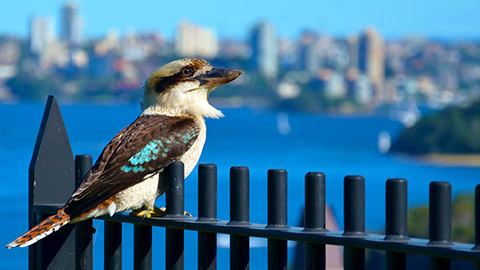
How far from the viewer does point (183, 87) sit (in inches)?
134

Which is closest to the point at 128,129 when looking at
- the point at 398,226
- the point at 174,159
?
the point at 174,159

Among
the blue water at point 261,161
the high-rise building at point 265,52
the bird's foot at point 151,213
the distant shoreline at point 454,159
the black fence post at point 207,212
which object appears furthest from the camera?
the high-rise building at point 265,52

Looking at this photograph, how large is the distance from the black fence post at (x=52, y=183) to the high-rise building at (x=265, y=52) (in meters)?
167

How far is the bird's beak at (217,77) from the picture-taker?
3.30m

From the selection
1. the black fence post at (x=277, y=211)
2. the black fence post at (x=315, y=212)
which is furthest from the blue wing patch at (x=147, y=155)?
the black fence post at (x=315, y=212)

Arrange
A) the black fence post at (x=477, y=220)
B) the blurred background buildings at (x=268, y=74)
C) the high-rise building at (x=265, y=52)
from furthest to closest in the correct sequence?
the high-rise building at (x=265, y=52) → the blurred background buildings at (x=268, y=74) → the black fence post at (x=477, y=220)

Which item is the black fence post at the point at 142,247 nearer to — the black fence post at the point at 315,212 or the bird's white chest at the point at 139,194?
the bird's white chest at the point at 139,194

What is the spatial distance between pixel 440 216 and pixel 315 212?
16.1 inches

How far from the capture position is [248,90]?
7008 inches

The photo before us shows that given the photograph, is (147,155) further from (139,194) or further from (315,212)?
(315,212)

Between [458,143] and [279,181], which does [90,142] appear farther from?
[279,181]

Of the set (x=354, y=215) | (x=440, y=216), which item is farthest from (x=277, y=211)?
(x=440, y=216)

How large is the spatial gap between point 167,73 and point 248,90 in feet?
574

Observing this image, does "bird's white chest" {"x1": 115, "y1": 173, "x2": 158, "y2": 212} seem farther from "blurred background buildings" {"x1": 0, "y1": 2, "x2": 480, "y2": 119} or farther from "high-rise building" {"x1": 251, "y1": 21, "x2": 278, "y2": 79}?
"high-rise building" {"x1": 251, "y1": 21, "x2": 278, "y2": 79}
